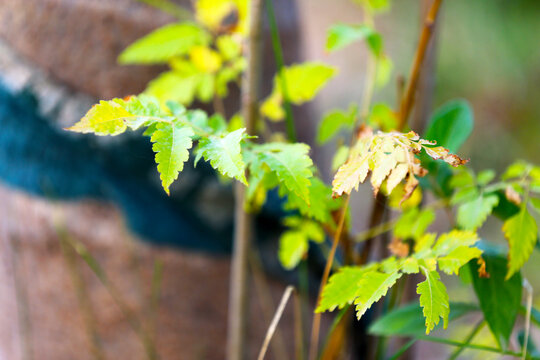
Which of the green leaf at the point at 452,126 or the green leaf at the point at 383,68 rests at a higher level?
the green leaf at the point at 383,68

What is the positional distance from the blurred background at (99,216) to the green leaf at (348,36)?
0.19 meters

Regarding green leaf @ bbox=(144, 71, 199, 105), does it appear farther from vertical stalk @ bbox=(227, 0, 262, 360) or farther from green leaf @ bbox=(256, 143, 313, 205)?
green leaf @ bbox=(256, 143, 313, 205)

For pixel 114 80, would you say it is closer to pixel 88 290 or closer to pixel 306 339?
pixel 88 290

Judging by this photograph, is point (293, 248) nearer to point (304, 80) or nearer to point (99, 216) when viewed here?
point (304, 80)

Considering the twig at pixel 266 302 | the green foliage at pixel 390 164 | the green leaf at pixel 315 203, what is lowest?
the twig at pixel 266 302

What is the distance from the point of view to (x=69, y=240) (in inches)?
27.4

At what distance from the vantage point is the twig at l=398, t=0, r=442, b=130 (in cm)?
43

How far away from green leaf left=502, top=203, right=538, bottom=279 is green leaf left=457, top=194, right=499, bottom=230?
0.8 inches

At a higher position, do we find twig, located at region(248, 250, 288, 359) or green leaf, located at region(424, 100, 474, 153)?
green leaf, located at region(424, 100, 474, 153)

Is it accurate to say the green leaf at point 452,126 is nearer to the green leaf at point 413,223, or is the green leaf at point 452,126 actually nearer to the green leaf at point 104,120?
the green leaf at point 413,223

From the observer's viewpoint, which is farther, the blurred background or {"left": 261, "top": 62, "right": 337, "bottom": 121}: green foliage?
the blurred background

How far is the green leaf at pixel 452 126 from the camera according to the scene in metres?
0.44

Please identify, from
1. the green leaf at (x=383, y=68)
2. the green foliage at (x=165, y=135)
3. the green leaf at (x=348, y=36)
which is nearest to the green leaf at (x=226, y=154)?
the green foliage at (x=165, y=135)

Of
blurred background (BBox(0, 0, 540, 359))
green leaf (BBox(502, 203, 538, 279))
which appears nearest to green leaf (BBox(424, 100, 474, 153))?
green leaf (BBox(502, 203, 538, 279))
